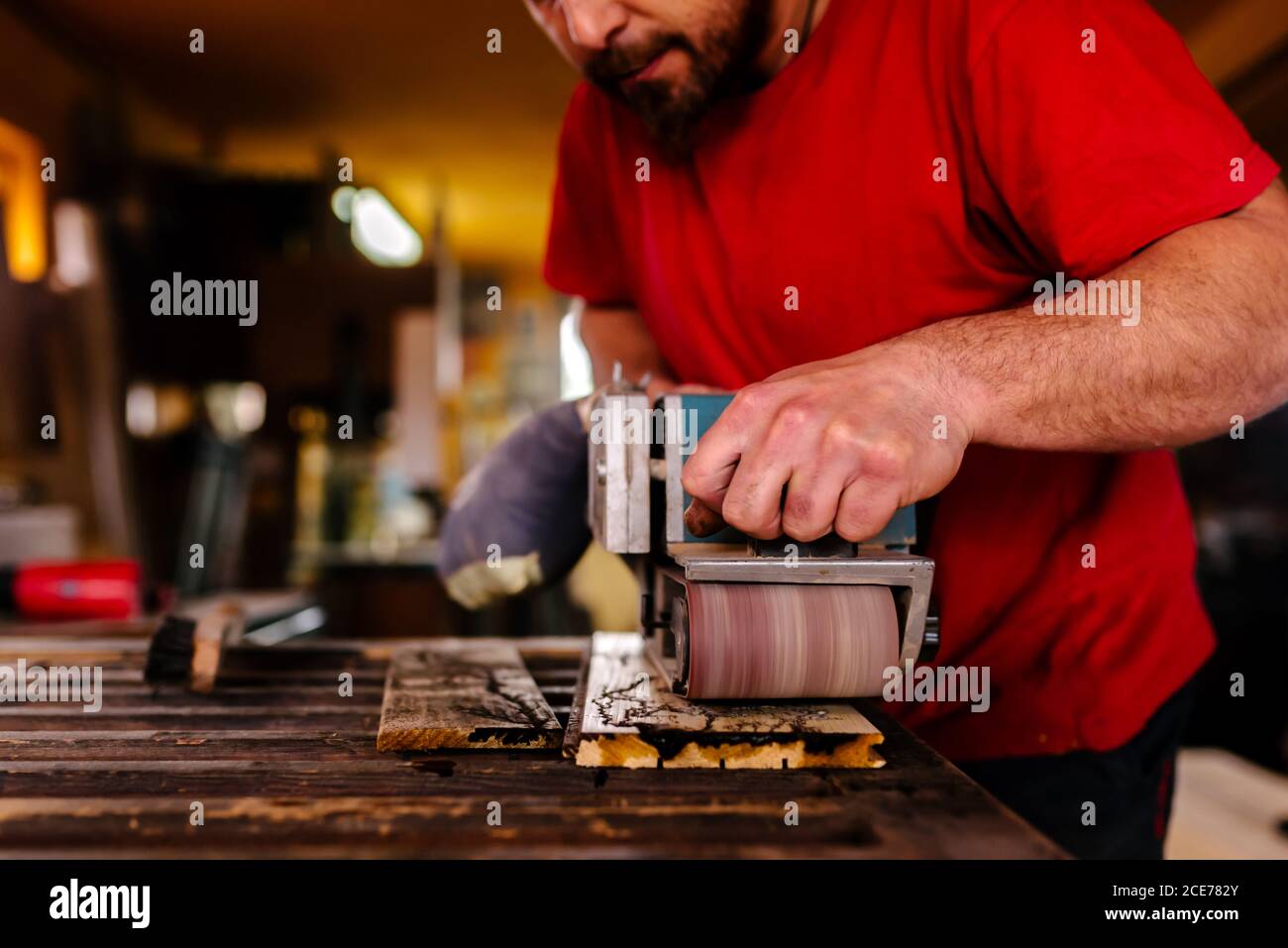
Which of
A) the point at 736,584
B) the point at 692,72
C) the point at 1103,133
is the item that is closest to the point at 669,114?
the point at 692,72

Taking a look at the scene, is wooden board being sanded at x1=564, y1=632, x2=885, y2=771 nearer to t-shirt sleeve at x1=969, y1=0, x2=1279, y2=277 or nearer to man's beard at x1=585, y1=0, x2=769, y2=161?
t-shirt sleeve at x1=969, y1=0, x2=1279, y2=277

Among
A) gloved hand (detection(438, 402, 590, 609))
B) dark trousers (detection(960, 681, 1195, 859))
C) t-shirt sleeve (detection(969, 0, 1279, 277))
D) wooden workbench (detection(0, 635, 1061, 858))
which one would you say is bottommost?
dark trousers (detection(960, 681, 1195, 859))

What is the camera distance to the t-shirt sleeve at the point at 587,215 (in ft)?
5.49

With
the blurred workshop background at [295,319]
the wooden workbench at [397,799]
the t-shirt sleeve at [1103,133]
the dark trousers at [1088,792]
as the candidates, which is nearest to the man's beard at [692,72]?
the t-shirt sleeve at [1103,133]

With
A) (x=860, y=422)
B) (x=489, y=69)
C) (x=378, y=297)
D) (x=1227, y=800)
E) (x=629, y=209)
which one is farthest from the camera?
(x=378, y=297)

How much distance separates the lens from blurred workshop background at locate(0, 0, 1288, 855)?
4.26m

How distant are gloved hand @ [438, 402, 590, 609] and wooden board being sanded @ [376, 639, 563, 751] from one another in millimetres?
121

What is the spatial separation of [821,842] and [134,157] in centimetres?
605

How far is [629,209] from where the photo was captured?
5.19 ft

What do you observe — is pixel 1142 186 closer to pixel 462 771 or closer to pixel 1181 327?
pixel 1181 327

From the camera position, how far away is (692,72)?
132 cm

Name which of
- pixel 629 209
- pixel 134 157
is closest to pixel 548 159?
pixel 134 157

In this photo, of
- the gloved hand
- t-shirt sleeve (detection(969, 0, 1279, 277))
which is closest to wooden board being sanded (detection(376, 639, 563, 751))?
the gloved hand

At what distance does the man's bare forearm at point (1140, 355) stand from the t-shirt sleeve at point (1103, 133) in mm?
51
